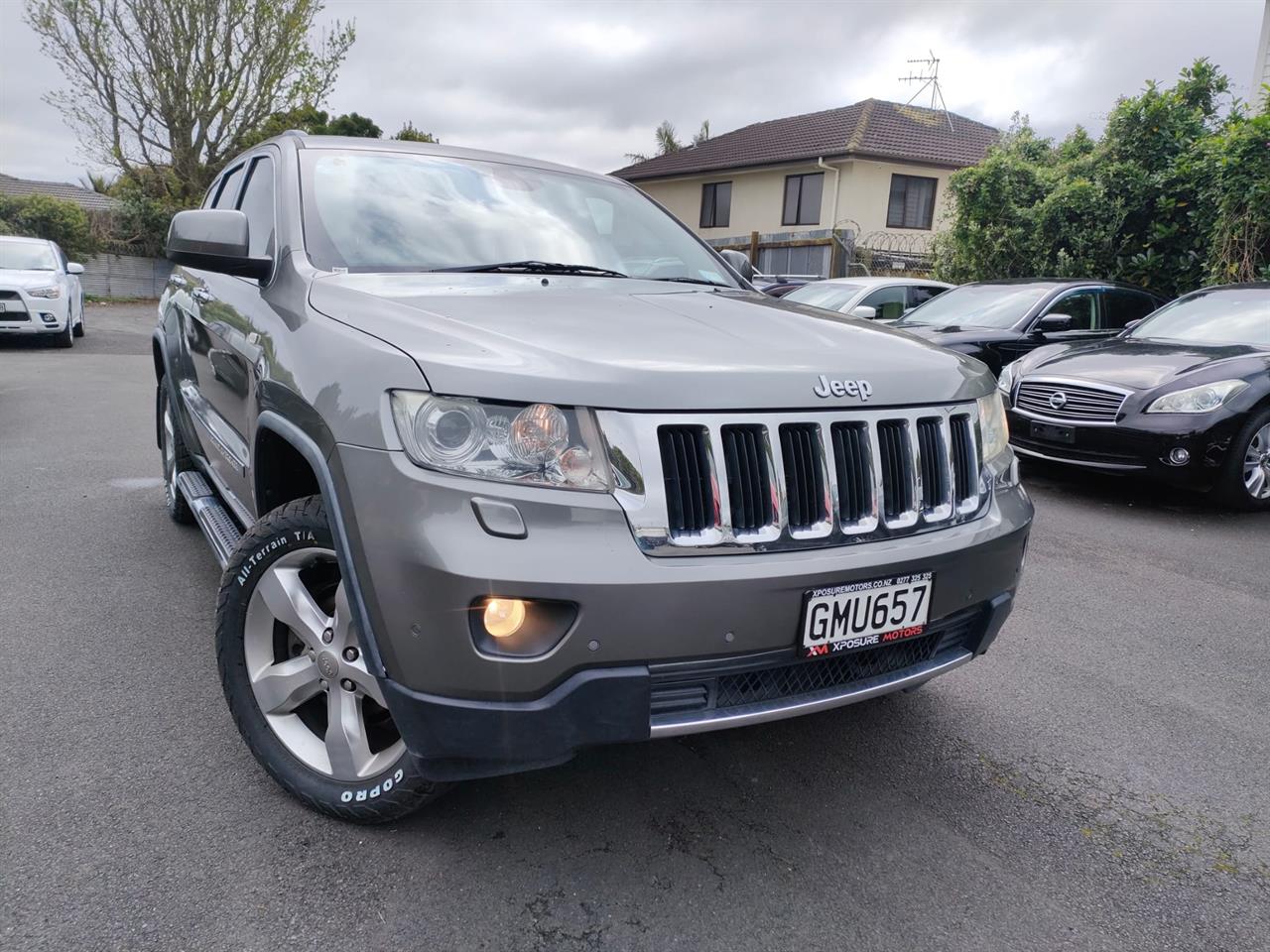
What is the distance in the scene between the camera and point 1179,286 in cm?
1059

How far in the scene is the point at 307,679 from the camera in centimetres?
224

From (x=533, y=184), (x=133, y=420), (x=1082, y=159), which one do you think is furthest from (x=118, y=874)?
(x=1082, y=159)

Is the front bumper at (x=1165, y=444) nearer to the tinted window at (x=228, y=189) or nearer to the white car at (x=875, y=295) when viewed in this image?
the white car at (x=875, y=295)

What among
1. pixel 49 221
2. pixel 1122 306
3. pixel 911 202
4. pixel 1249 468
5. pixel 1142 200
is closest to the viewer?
pixel 1249 468

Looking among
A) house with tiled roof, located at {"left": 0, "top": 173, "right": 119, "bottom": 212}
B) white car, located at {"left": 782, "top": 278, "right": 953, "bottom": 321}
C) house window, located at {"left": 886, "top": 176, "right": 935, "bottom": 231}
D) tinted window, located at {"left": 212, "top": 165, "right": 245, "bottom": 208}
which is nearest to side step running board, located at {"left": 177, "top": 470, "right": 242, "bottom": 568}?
tinted window, located at {"left": 212, "top": 165, "right": 245, "bottom": 208}

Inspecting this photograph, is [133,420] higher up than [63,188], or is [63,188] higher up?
[63,188]

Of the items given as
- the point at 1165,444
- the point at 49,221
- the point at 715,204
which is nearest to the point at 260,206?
the point at 1165,444

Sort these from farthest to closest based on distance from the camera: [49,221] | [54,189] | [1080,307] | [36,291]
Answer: [54,189] → [49,221] → [36,291] → [1080,307]

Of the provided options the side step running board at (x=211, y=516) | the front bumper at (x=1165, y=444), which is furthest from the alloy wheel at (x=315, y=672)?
the front bumper at (x=1165, y=444)

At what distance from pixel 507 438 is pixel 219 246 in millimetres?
1368

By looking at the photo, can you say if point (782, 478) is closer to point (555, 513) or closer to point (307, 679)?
point (555, 513)

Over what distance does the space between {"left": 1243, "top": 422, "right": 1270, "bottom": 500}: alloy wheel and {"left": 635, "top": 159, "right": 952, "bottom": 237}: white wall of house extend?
20.0 m

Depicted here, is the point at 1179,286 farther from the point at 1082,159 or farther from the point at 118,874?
the point at 118,874

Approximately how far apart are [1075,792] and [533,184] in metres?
2.74
